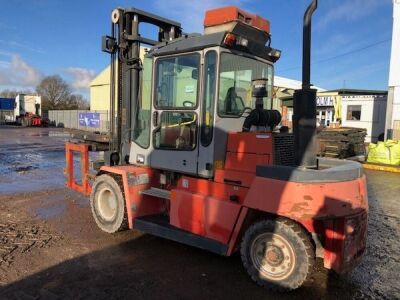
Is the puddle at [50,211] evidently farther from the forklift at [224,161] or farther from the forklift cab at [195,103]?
the forklift cab at [195,103]

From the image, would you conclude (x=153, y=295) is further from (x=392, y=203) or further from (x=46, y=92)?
(x=46, y=92)

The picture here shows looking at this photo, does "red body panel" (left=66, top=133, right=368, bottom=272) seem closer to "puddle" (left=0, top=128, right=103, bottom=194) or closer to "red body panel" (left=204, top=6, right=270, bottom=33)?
"red body panel" (left=204, top=6, right=270, bottom=33)

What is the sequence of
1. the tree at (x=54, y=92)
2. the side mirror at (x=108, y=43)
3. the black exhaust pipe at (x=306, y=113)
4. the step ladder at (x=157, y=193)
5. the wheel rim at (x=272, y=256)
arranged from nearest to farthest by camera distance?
the black exhaust pipe at (x=306, y=113) < the wheel rim at (x=272, y=256) < the step ladder at (x=157, y=193) < the side mirror at (x=108, y=43) < the tree at (x=54, y=92)

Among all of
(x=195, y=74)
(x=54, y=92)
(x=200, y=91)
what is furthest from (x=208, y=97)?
(x=54, y=92)

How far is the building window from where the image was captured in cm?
2542

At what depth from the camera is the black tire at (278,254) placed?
12.7ft

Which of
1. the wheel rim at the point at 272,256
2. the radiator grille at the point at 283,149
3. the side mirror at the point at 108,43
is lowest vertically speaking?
the wheel rim at the point at 272,256

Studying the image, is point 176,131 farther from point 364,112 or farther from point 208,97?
point 364,112

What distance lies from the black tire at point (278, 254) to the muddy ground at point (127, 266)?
6.1 inches

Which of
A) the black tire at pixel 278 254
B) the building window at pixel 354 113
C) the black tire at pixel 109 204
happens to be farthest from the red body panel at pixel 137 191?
the building window at pixel 354 113

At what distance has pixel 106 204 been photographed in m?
6.03

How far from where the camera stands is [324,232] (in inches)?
159

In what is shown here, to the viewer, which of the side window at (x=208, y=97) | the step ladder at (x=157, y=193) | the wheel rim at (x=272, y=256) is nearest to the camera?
the wheel rim at (x=272, y=256)

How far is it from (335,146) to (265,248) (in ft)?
41.7
